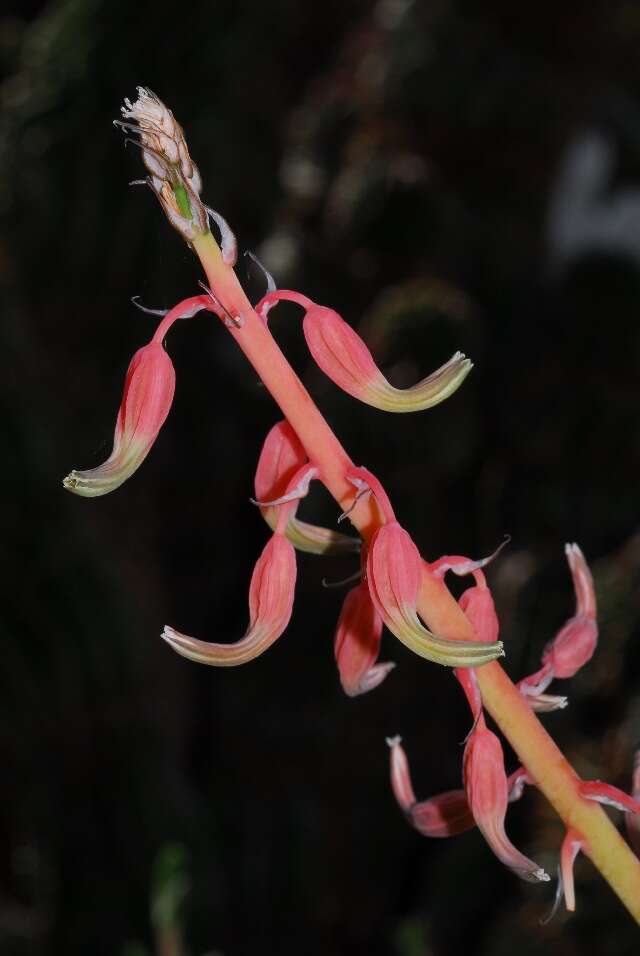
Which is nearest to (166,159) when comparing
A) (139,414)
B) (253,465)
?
(139,414)

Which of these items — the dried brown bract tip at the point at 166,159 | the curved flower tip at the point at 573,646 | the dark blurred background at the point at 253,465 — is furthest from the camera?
the dark blurred background at the point at 253,465

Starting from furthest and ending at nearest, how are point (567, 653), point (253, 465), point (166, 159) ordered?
point (253, 465), point (567, 653), point (166, 159)

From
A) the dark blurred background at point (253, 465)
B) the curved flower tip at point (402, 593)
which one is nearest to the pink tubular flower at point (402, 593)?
the curved flower tip at point (402, 593)

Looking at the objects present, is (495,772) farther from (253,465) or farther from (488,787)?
(253,465)

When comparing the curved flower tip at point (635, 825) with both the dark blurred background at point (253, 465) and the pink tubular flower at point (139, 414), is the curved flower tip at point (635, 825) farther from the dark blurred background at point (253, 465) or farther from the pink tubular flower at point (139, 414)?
the dark blurred background at point (253, 465)

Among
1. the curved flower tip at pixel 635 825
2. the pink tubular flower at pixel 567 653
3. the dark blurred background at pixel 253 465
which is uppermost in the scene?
the dark blurred background at pixel 253 465

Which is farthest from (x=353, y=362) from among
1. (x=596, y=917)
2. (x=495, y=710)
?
(x=596, y=917)

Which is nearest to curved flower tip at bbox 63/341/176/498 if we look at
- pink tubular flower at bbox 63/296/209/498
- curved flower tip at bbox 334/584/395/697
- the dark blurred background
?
pink tubular flower at bbox 63/296/209/498

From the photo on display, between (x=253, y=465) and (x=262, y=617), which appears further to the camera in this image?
(x=253, y=465)

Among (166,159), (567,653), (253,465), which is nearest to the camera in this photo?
(166,159)
